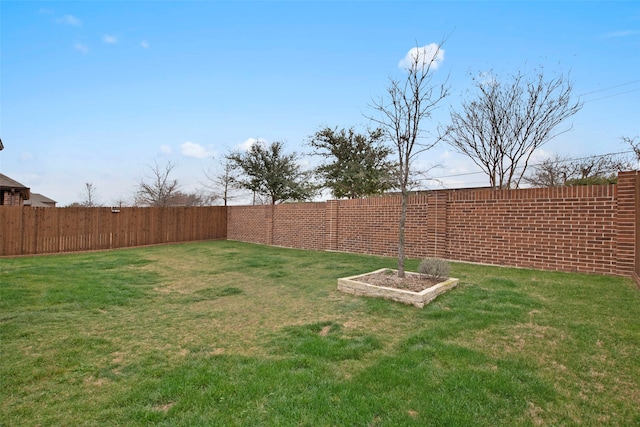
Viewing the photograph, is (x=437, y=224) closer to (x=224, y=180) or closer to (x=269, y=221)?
(x=269, y=221)

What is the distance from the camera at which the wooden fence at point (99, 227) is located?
10.9 m

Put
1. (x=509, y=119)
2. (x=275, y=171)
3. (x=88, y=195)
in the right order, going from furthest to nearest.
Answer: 1. (x=88, y=195)
2. (x=275, y=171)
3. (x=509, y=119)

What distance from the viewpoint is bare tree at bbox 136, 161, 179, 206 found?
2038 centimetres

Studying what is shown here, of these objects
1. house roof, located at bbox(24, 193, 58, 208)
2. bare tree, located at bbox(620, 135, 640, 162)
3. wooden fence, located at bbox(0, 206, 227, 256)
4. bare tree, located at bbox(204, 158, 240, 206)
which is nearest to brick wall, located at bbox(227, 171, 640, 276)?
wooden fence, located at bbox(0, 206, 227, 256)

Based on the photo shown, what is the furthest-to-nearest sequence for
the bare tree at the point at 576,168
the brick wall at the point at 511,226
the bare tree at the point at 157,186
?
the bare tree at the point at 157,186
the bare tree at the point at 576,168
the brick wall at the point at 511,226

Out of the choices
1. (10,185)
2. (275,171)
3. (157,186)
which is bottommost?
(10,185)

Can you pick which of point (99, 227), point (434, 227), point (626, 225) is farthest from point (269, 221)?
point (626, 225)

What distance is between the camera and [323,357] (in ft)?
9.25

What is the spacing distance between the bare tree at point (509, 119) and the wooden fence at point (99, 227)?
1233 centimetres

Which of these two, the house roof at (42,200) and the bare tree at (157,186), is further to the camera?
the house roof at (42,200)

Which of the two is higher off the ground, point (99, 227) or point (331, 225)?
point (331, 225)

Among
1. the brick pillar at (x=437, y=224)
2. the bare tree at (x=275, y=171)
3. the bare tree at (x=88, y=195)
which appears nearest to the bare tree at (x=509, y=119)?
the brick pillar at (x=437, y=224)

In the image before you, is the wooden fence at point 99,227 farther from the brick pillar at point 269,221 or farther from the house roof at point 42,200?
the house roof at point 42,200

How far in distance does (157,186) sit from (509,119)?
65.6ft
